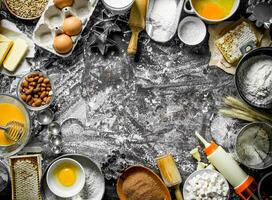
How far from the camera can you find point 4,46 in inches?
106

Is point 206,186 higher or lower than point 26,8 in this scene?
lower

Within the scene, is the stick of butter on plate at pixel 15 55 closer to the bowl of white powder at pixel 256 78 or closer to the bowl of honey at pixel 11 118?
the bowl of honey at pixel 11 118

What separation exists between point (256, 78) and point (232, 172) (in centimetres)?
43

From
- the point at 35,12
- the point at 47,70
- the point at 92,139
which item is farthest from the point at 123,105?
the point at 35,12

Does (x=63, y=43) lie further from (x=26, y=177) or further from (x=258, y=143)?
(x=258, y=143)

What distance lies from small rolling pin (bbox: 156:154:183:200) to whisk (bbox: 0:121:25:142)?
2.06 feet

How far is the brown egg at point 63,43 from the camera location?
2.62 meters

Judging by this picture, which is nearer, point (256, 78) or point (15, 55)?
point (256, 78)

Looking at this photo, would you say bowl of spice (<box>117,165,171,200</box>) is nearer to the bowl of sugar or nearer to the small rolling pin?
the small rolling pin

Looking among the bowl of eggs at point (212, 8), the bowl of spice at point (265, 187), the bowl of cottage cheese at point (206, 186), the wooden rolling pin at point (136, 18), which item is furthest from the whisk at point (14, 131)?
the bowl of spice at point (265, 187)

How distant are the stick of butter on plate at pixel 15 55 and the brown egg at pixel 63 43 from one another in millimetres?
166

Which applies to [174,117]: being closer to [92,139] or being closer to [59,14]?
[92,139]

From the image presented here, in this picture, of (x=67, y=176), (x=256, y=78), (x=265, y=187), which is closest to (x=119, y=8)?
(x=256, y=78)

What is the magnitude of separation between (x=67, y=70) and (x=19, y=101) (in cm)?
26
